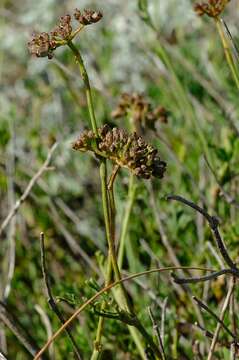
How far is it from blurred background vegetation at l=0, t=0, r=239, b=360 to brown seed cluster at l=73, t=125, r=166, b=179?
157 mm

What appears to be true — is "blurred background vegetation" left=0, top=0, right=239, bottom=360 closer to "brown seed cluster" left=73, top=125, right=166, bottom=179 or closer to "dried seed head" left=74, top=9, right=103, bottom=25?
"brown seed cluster" left=73, top=125, right=166, bottom=179

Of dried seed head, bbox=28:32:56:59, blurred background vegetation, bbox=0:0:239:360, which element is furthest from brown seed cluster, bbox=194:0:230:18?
dried seed head, bbox=28:32:56:59

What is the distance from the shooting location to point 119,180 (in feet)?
6.93

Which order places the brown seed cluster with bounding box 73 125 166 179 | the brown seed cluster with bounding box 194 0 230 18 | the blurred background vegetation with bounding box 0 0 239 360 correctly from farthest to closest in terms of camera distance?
the blurred background vegetation with bounding box 0 0 239 360
the brown seed cluster with bounding box 194 0 230 18
the brown seed cluster with bounding box 73 125 166 179

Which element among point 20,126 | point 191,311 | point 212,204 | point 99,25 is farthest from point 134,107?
point 99,25

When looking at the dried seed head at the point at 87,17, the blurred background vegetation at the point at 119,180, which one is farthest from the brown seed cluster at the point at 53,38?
the blurred background vegetation at the point at 119,180

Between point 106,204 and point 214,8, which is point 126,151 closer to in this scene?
point 106,204

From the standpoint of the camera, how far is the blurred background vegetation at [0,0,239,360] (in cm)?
187

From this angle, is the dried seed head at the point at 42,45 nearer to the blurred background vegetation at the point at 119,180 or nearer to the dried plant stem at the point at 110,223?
the dried plant stem at the point at 110,223

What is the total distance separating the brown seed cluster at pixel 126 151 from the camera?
118cm

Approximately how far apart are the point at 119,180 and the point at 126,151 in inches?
36.1

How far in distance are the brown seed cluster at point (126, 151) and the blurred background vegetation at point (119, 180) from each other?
0.52 feet

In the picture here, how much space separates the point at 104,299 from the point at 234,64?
61 cm

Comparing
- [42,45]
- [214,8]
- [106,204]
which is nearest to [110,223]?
[106,204]
